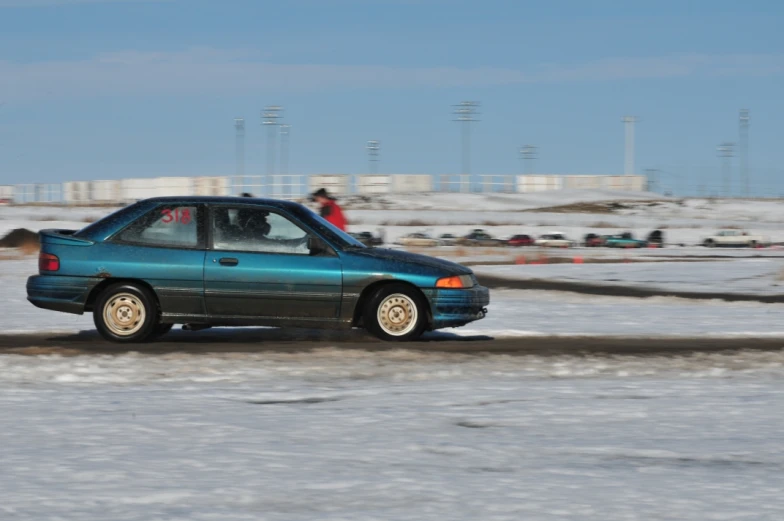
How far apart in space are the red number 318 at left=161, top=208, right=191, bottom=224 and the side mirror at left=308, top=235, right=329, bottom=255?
1.16 m

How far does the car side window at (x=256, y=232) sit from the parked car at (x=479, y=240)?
41367 millimetres

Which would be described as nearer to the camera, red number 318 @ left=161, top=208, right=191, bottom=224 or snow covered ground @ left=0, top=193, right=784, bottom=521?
snow covered ground @ left=0, top=193, right=784, bottom=521

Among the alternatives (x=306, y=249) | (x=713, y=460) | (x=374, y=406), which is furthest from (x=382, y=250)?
(x=713, y=460)

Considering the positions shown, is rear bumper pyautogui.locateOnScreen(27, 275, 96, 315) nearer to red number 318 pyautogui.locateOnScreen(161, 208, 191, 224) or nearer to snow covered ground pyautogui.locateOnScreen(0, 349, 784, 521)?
red number 318 pyautogui.locateOnScreen(161, 208, 191, 224)

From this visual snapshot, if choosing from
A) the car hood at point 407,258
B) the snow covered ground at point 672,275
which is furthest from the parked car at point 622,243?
the car hood at point 407,258

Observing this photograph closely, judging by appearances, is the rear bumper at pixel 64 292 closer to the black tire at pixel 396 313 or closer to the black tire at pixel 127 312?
the black tire at pixel 127 312

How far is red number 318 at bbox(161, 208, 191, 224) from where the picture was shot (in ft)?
37.7

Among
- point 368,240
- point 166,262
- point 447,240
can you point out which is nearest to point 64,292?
point 166,262

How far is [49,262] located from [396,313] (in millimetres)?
3255

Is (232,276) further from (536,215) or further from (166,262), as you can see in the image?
(536,215)

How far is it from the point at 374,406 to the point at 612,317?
7.45 meters

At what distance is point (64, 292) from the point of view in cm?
1134

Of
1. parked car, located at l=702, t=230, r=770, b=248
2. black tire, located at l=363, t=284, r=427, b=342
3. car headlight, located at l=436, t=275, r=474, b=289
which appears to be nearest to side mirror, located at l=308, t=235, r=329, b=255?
black tire, located at l=363, t=284, r=427, b=342

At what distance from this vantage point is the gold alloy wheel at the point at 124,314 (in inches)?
447
